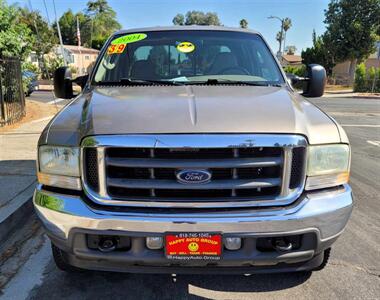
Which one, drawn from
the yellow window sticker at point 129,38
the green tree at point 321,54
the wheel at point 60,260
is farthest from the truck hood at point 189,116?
the green tree at point 321,54

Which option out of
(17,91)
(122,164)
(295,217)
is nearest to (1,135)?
(17,91)

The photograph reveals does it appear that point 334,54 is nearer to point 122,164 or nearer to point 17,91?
point 17,91

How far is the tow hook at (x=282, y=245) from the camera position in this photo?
2.49 metres

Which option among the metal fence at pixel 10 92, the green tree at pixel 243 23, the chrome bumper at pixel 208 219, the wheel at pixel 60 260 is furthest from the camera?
the green tree at pixel 243 23

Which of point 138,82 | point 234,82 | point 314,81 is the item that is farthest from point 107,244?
point 314,81

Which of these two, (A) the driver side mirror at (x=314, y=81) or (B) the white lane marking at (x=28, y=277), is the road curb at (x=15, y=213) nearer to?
(B) the white lane marking at (x=28, y=277)

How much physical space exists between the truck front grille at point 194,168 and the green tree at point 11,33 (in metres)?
9.99

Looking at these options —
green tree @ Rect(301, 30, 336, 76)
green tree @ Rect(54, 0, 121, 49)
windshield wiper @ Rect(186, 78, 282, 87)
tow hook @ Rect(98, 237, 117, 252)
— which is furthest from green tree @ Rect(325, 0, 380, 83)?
green tree @ Rect(54, 0, 121, 49)

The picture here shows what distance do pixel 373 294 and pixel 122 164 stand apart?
2.04 m

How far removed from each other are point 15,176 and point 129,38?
8.28 ft

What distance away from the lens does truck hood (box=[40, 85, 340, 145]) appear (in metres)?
2.48

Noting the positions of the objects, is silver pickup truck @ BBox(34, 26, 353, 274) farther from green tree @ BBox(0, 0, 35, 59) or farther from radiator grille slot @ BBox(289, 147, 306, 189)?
green tree @ BBox(0, 0, 35, 59)

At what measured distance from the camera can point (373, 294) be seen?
3037 mm

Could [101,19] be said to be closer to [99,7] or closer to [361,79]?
[99,7]
